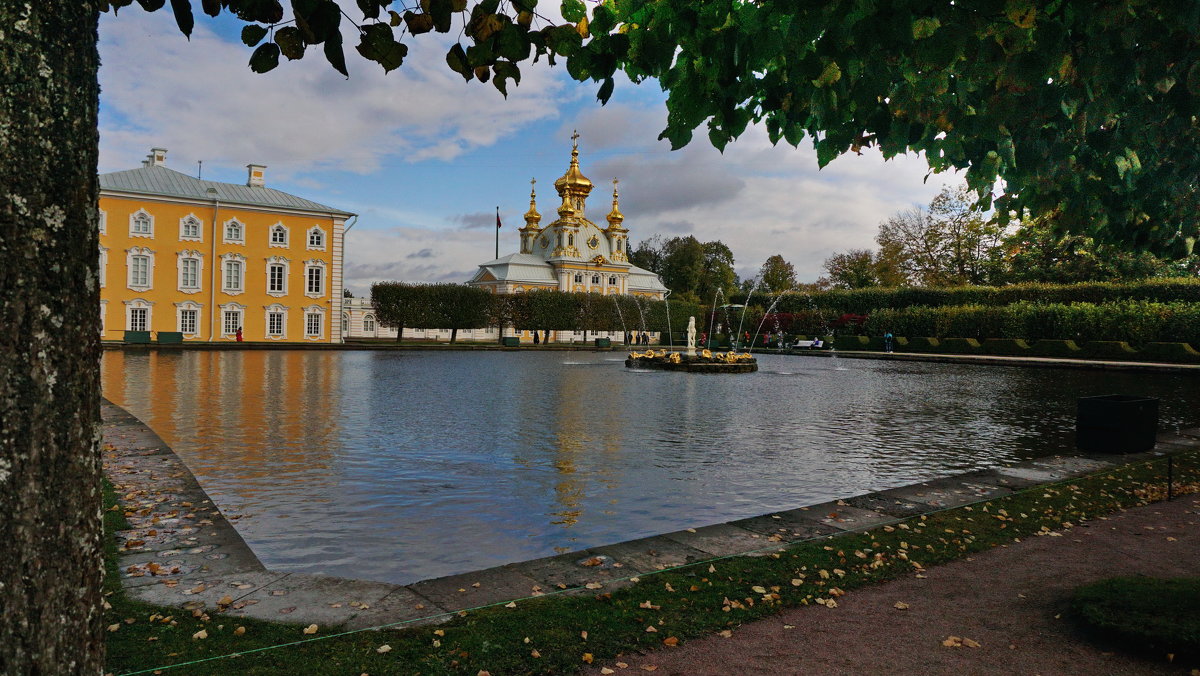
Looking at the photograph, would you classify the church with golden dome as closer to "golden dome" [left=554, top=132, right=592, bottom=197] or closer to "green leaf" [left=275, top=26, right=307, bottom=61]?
"golden dome" [left=554, top=132, right=592, bottom=197]

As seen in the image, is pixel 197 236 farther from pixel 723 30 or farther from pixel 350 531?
pixel 723 30

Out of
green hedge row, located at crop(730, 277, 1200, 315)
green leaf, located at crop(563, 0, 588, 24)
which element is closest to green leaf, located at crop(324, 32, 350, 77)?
green leaf, located at crop(563, 0, 588, 24)

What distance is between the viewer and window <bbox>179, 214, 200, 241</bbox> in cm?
4531

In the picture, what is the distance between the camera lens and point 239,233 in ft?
A: 154

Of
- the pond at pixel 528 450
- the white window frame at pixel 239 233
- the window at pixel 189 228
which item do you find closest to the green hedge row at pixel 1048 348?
the pond at pixel 528 450

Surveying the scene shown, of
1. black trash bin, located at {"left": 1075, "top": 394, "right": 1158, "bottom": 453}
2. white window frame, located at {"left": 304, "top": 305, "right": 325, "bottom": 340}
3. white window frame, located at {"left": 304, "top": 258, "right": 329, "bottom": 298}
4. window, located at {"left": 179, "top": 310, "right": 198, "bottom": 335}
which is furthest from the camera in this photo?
white window frame, located at {"left": 304, "top": 305, "right": 325, "bottom": 340}

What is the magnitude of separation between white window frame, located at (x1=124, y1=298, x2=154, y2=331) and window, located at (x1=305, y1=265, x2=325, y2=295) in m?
9.06

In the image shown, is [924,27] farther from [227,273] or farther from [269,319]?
[269,319]

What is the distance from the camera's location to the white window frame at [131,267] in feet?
143

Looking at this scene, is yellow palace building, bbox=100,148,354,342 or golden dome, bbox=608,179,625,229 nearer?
yellow palace building, bbox=100,148,354,342

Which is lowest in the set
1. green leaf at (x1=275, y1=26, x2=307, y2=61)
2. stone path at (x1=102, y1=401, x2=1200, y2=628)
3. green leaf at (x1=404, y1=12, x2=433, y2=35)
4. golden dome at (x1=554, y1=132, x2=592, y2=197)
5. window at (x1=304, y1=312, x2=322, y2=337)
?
stone path at (x1=102, y1=401, x2=1200, y2=628)

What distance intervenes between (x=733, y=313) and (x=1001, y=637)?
210 ft

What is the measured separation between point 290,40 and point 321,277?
50.1 meters

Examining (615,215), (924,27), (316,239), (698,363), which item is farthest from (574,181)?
(924,27)
